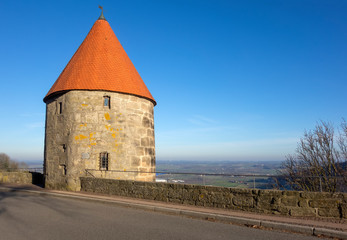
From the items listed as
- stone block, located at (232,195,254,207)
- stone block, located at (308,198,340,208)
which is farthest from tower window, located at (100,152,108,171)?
stone block, located at (308,198,340,208)

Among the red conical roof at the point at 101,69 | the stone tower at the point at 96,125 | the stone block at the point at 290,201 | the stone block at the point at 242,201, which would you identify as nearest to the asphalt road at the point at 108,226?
the stone block at the point at 242,201

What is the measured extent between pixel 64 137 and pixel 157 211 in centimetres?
776

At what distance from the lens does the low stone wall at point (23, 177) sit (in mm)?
17531

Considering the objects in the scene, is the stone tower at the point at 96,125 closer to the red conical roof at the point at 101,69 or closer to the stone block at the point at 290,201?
the red conical roof at the point at 101,69

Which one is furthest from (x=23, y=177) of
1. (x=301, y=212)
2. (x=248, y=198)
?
(x=301, y=212)

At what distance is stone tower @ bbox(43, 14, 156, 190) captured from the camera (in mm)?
13555

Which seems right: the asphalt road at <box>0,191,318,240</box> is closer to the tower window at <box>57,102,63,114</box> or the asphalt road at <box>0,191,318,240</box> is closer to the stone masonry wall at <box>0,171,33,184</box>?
the tower window at <box>57,102,63,114</box>

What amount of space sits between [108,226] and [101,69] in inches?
416

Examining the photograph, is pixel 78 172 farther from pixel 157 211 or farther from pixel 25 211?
pixel 157 211

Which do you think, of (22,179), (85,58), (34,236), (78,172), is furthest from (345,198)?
(22,179)

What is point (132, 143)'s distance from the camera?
47.7 feet

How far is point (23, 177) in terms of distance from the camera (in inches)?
703

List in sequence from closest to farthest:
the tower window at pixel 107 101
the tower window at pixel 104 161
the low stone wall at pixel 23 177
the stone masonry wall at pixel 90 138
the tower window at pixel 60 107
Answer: the stone masonry wall at pixel 90 138, the tower window at pixel 104 161, the tower window at pixel 107 101, the tower window at pixel 60 107, the low stone wall at pixel 23 177

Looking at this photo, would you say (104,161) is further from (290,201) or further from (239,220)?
(290,201)
